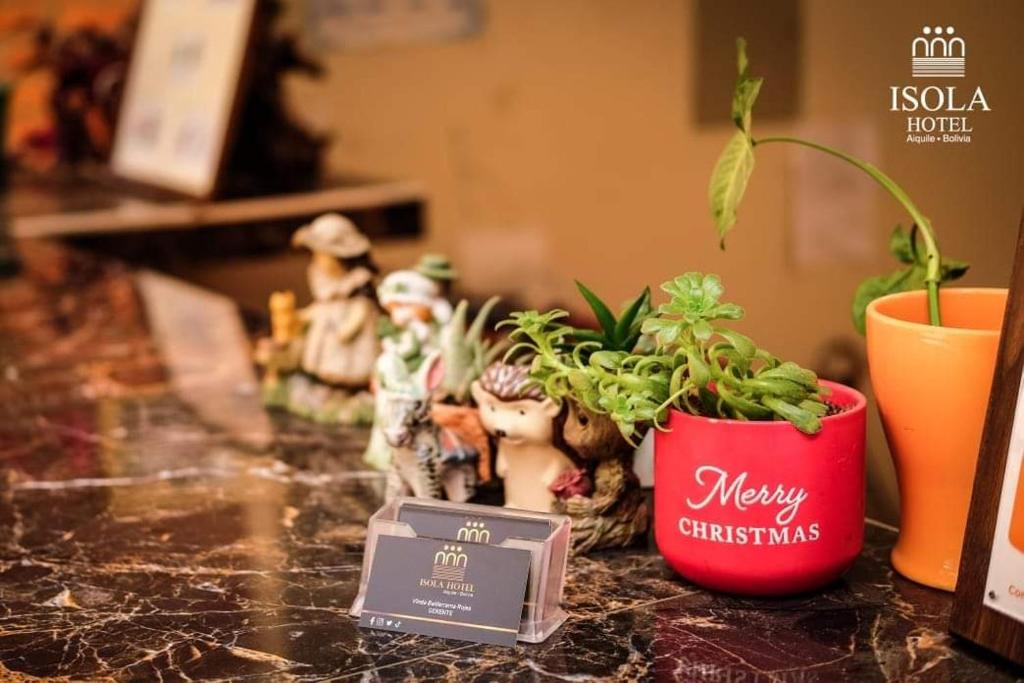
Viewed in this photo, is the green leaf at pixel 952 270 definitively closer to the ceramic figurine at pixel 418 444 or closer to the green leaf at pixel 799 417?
the green leaf at pixel 799 417

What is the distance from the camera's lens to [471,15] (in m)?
3.73

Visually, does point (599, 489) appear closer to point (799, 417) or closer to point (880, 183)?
point (799, 417)

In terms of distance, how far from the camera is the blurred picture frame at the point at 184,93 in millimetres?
2850

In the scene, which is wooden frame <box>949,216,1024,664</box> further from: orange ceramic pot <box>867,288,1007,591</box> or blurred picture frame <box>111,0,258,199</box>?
blurred picture frame <box>111,0,258,199</box>

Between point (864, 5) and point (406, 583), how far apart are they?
1735 millimetres

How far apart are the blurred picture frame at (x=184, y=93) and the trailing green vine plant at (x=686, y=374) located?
6.27ft

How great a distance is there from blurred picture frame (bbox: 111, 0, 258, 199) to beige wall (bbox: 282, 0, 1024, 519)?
33.3 inches

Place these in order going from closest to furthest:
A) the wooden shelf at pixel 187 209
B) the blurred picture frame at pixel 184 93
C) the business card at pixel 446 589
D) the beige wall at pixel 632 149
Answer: the business card at pixel 446 589 < the beige wall at pixel 632 149 < the blurred picture frame at pixel 184 93 < the wooden shelf at pixel 187 209

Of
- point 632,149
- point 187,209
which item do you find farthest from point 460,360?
point 632,149

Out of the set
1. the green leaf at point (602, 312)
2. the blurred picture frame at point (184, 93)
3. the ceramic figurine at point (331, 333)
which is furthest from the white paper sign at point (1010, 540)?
the blurred picture frame at point (184, 93)

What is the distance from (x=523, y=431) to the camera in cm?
112

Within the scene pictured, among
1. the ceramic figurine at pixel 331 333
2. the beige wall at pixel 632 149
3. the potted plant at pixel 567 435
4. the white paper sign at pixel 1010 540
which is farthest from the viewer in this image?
the ceramic figurine at pixel 331 333

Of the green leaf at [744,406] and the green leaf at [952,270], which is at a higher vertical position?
the green leaf at [952,270]

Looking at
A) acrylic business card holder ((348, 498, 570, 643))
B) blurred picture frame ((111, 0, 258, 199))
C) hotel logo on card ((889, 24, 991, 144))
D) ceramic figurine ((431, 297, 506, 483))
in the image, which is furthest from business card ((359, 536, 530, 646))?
blurred picture frame ((111, 0, 258, 199))
